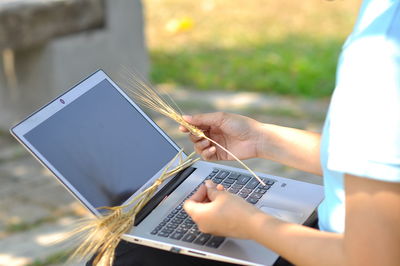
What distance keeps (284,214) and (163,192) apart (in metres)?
0.32

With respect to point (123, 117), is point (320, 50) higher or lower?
lower

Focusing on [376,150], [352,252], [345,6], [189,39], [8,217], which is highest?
[376,150]

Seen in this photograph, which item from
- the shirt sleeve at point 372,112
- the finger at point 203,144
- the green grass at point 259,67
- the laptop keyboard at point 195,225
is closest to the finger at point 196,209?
the laptop keyboard at point 195,225

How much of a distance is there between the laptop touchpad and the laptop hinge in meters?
0.25

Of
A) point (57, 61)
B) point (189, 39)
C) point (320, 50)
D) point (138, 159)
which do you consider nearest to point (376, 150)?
point (138, 159)

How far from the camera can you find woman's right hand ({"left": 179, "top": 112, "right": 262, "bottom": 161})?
6.63ft

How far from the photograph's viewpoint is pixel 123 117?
6.54ft

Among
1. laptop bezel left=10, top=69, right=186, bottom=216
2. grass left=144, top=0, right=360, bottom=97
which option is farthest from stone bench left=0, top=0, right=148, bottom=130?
laptop bezel left=10, top=69, right=186, bottom=216

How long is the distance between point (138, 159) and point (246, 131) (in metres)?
0.31

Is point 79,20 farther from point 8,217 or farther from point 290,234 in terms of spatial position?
point 290,234

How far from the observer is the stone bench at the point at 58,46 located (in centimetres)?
473

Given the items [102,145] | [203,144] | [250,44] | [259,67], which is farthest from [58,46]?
[102,145]

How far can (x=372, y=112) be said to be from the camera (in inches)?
51.6

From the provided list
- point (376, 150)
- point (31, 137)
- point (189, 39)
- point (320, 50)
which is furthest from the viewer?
point (189, 39)
